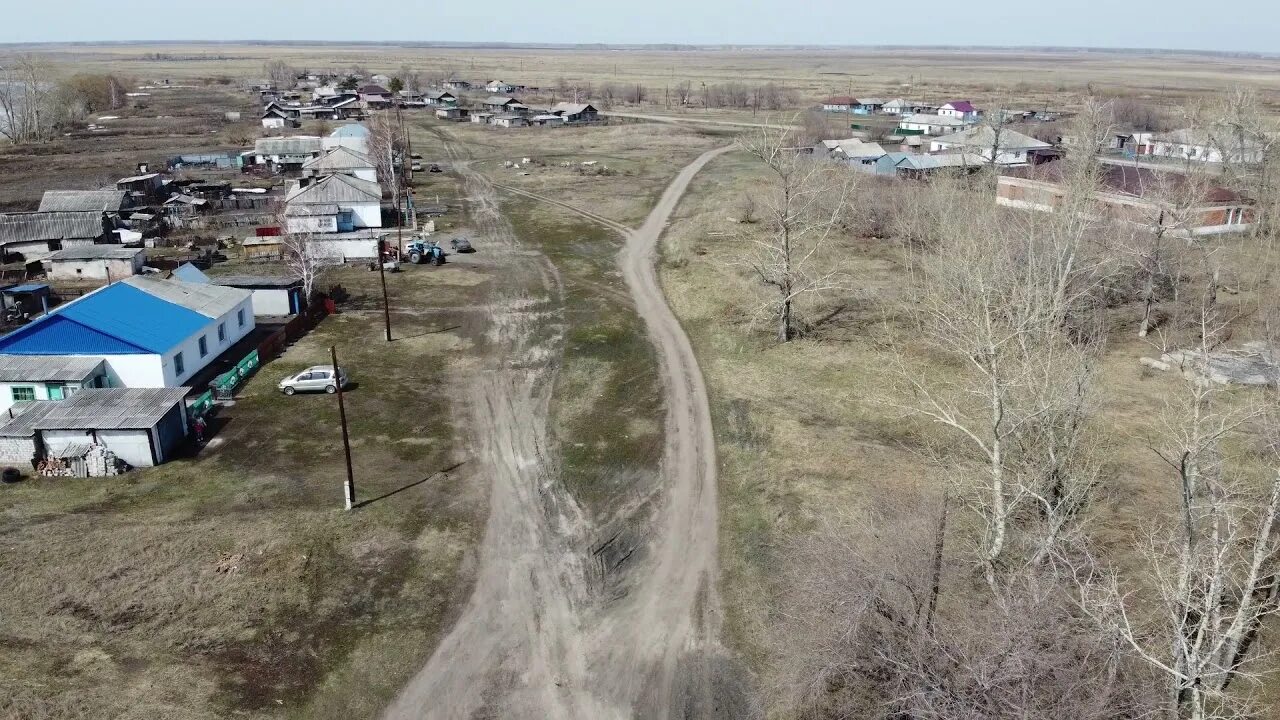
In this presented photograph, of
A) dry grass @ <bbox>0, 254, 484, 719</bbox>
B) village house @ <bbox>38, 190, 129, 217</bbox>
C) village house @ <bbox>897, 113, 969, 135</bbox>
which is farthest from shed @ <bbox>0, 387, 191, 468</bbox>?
village house @ <bbox>897, 113, 969, 135</bbox>

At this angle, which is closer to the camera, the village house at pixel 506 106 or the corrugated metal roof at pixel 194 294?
the corrugated metal roof at pixel 194 294

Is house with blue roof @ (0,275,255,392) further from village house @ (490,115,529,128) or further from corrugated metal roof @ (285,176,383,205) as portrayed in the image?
village house @ (490,115,529,128)

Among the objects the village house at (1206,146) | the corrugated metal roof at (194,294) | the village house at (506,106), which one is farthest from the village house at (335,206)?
the village house at (506,106)

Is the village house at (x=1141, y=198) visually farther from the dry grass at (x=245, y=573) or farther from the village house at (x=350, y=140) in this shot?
the village house at (x=350, y=140)

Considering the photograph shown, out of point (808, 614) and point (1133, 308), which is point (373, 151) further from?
point (808, 614)

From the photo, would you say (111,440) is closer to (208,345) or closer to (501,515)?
(208,345)

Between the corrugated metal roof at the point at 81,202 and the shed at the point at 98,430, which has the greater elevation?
the corrugated metal roof at the point at 81,202
